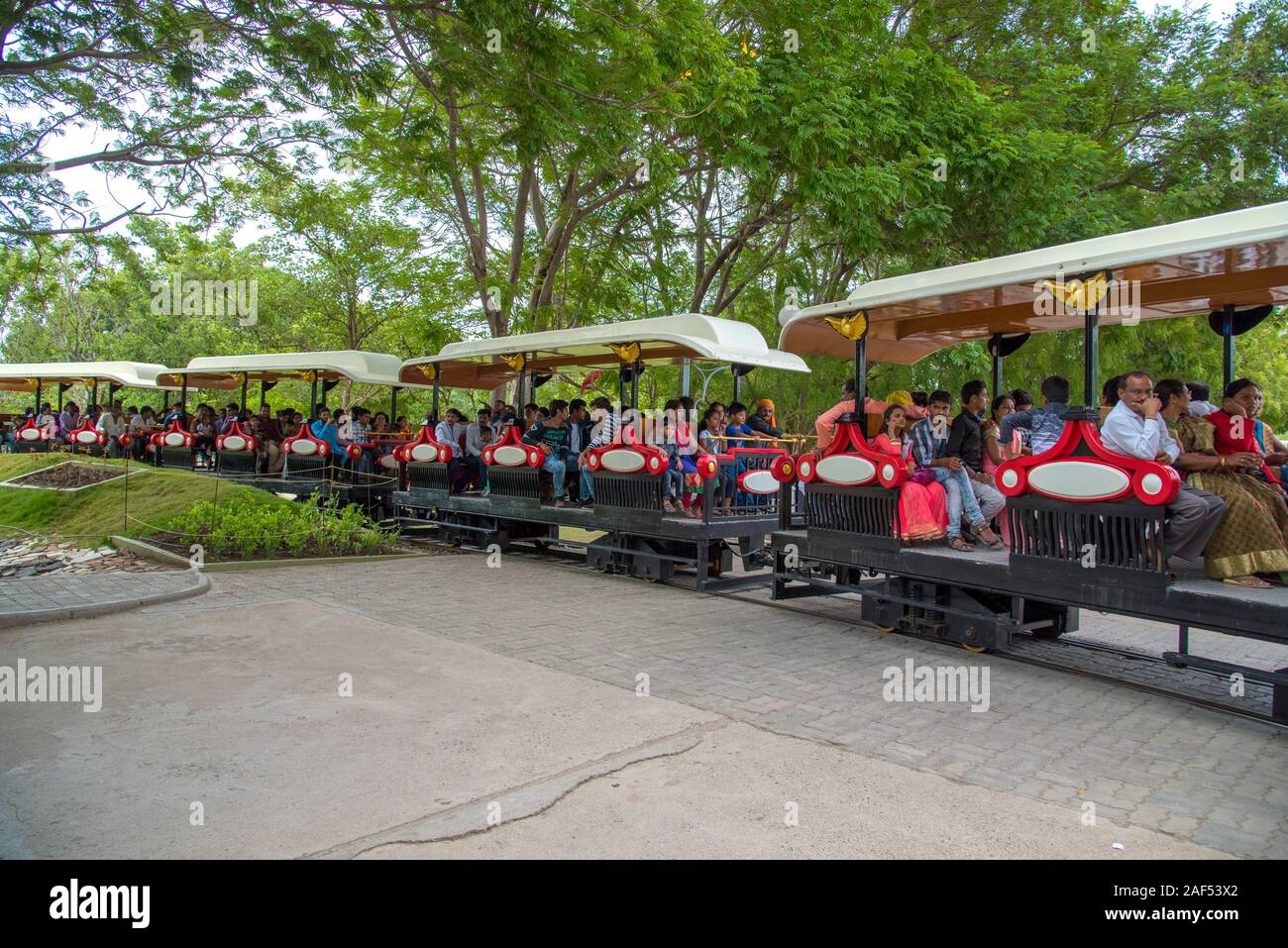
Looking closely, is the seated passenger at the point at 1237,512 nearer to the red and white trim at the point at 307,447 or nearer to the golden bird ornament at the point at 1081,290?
the golden bird ornament at the point at 1081,290

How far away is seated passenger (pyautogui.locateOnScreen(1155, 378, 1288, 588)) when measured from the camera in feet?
18.0

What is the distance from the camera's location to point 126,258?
11648 millimetres

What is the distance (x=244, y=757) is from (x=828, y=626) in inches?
212

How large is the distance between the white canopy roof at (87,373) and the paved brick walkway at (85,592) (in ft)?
46.8

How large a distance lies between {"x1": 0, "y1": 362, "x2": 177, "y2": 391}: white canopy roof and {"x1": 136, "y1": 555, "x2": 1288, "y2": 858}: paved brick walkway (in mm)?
14528

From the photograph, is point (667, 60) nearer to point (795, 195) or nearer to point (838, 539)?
point (795, 195)

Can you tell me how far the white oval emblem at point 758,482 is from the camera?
10.6 metres

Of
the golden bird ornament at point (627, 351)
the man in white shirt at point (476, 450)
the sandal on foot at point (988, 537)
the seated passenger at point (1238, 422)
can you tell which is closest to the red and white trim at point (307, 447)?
the man in white shirt at point (476, 450)

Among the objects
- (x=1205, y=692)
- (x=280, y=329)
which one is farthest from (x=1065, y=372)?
(x=280, y=329)

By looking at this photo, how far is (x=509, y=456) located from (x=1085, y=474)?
26.6 ft

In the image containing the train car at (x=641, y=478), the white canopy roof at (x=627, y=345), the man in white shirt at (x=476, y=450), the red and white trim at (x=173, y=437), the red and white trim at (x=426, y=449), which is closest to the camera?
the train car at (x=641, y=478)

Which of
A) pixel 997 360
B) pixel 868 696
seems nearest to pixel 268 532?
pixel 868 696

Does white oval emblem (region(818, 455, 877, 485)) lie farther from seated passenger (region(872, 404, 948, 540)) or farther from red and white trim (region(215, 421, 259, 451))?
red and white trim (region(215, 421, 259, 451))

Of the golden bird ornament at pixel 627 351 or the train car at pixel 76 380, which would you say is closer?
the golden bird ornament at pixel 627 351
